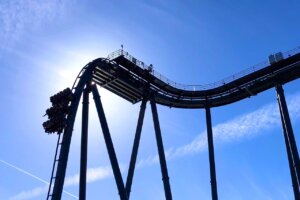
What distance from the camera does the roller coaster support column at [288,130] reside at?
3027 centimetres

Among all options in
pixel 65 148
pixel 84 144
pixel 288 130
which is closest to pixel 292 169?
pixel 288 130

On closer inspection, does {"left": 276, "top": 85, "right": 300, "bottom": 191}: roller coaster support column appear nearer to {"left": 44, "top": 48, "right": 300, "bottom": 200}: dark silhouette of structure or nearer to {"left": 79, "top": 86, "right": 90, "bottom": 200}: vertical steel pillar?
{"left": 44, "top": 48, "right": 300, "bottom": 200}: dark silhouette of structure

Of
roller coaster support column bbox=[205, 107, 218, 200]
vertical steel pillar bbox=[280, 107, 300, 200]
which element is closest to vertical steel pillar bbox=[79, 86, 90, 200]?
roller coaster support column bbox=[205, 107, 218, 200]

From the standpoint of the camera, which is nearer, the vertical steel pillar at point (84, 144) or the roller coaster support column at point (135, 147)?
the vertical steel pillar at point (84, 144)

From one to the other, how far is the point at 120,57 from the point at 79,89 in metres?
5.64

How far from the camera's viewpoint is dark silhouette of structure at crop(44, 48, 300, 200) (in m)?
Result: 27.2

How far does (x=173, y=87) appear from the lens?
36.0 meters

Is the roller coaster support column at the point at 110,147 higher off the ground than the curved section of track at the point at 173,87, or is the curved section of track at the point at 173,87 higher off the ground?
the curved section of track at the point at 173,87

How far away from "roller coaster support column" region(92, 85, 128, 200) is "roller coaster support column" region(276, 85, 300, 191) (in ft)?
40.2

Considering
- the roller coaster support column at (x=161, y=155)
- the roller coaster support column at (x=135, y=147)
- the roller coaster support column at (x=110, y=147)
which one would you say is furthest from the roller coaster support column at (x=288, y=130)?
the roller coaster support column at (x=110, y=147)

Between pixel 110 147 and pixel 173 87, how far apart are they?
9.55 metres

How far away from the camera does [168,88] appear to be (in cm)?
3597

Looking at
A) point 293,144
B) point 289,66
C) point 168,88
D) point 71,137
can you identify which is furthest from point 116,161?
point 289,66

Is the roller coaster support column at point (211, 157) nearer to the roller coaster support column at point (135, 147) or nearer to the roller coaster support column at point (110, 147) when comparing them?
the roller coaster support column at point (135, 147)
